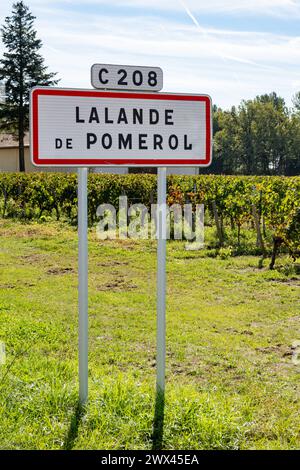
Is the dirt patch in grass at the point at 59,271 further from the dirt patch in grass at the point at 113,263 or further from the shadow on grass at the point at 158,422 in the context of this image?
the shadow on grass at the point at 158,422

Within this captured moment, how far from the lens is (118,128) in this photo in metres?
3.85

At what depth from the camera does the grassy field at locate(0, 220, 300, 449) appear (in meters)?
3.59

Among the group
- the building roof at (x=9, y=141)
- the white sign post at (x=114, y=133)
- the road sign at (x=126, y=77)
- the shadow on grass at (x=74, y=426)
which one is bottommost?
the shadow on grass at (x=74, y=426)

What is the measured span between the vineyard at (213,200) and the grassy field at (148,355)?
2.56ft

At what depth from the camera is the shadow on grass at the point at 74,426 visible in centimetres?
340

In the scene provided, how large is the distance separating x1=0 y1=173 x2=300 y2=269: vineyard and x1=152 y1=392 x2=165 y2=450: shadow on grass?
6281 millimetres

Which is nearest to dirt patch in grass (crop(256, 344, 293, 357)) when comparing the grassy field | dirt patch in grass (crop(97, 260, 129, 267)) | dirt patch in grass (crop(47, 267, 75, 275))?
the grassy field

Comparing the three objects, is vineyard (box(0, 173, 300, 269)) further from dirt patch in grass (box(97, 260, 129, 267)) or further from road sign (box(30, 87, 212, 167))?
road sign (box(30, 87, 212, 167))

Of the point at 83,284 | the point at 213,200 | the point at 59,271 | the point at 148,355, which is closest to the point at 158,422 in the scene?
the point at 83,284

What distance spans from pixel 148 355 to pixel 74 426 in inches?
73.2

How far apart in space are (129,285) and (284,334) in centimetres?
295

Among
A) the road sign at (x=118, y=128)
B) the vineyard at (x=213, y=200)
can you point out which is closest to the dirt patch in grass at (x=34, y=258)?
the vineyard at (x=213, y=200)

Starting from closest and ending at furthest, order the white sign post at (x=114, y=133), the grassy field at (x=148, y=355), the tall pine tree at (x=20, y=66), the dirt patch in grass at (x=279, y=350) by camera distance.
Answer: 1. the grassy field at (x=148, y=355)
2. the white sign post at (x=114, y=133)
3. the dirt patch in grass at (x=279, y=350)
4. the tall pine tree at (x=20, y=66)
